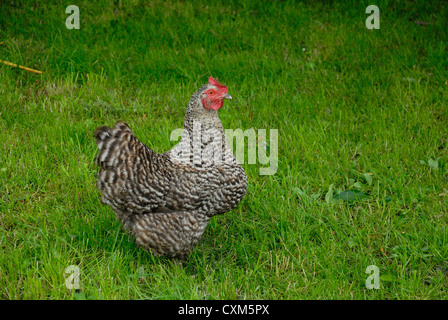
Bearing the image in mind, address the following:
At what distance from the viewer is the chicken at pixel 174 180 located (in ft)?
11.3

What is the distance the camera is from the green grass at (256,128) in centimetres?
354

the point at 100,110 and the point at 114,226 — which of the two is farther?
the point at 100,110

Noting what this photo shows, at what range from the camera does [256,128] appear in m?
5.33

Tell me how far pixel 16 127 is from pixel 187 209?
258 cm

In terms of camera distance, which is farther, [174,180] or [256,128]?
[256,128]

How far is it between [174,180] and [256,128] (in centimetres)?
197

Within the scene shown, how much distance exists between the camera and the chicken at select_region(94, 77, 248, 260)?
11.3 feet

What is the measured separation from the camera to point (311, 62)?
6.42 m

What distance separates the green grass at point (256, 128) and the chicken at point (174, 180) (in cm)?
26

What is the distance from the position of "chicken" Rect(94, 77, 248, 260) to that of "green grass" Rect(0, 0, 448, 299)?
0.86 feet

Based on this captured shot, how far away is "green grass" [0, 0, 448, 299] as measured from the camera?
354 cm

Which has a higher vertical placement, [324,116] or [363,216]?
[324,116]
